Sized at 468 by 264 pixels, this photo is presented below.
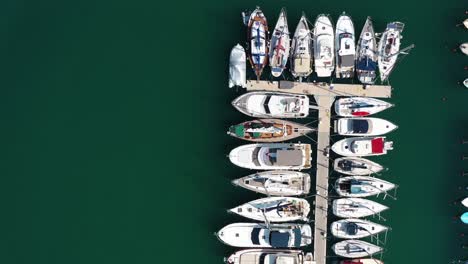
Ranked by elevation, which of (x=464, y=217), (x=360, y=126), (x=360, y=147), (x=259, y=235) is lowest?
(x=259, y=235)

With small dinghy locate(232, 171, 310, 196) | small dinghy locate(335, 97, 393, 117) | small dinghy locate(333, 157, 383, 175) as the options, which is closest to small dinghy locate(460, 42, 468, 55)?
small dinghy locate(335, 97, 393, 117)

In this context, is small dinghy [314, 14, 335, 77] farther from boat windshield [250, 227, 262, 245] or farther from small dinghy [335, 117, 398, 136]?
boat windshield [250, 227, 262, 245]

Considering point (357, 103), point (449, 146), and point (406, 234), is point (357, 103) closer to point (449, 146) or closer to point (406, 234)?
point (449, 146)

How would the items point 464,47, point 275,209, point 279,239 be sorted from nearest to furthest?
1. point 279,239
2. point 275,209
3. point 464,47

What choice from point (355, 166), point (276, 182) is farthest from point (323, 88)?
point (276, 182)

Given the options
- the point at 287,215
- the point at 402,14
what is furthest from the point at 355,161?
the point at 402,14

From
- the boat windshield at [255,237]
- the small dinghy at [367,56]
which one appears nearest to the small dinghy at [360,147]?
the small dinghy at [367,56]

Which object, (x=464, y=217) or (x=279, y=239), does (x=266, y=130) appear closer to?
(x=279, y=239)
